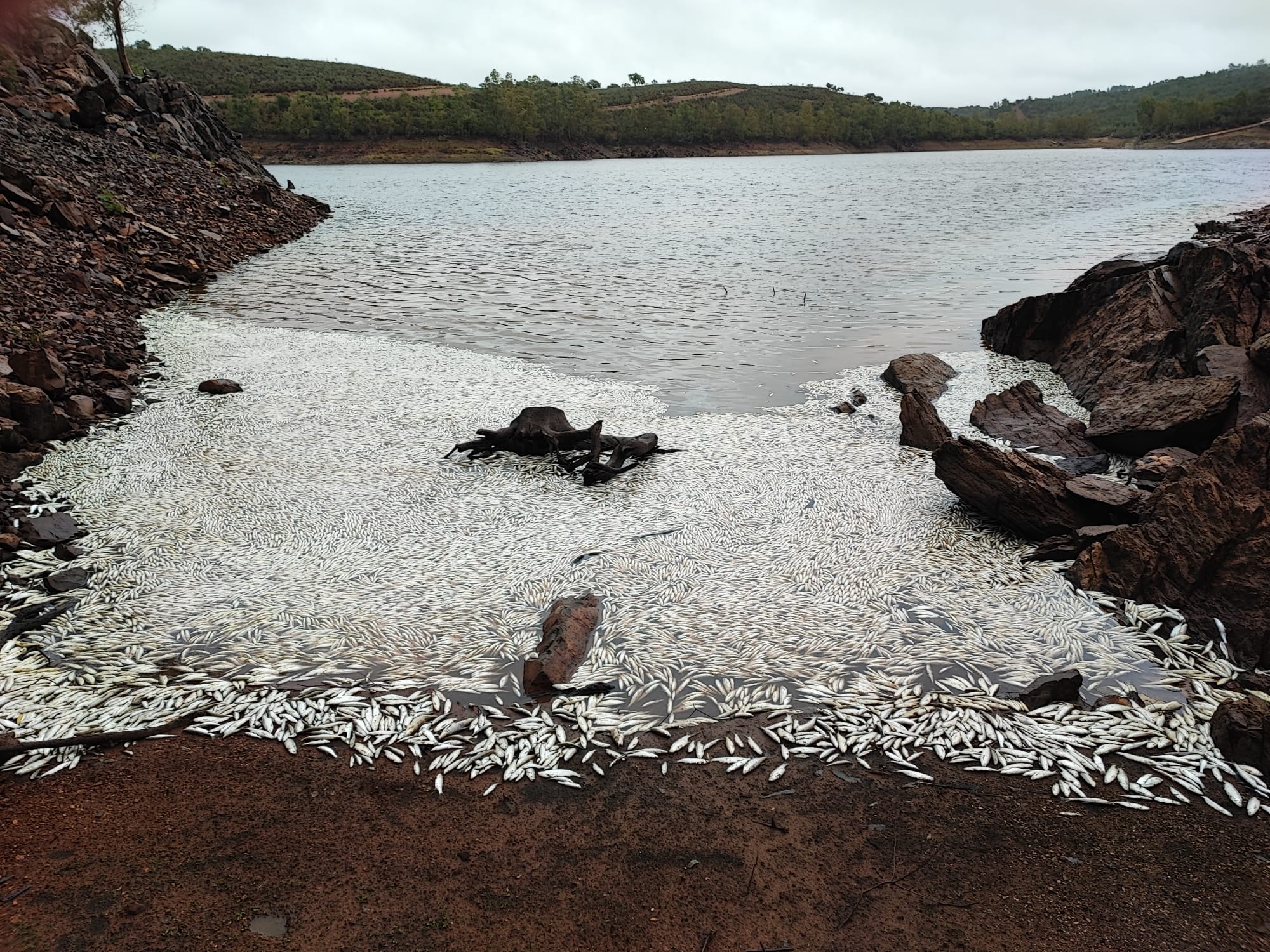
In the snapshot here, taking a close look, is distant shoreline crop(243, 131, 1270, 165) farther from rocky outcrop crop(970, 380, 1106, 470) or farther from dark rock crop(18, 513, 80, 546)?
rocky outcrop crop(970, 380, 1106, 470)

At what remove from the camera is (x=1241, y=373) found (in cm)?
879

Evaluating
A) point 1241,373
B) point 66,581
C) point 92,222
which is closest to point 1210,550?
point 1241,373

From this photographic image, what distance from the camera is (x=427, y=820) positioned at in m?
4.22

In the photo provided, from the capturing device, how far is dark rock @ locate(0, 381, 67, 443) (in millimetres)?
9016

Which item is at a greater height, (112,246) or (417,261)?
(112,246)

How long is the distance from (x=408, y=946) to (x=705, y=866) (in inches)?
55.2

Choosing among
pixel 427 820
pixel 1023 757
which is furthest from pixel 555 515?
pixel 1023 757

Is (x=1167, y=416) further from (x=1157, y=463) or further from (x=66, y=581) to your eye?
(x=66, y=581)

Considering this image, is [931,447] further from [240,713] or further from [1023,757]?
[240,713]

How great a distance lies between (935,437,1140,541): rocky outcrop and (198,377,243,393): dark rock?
939 centimetres

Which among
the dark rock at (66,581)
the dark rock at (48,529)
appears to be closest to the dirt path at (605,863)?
the dark rock at (66,581)

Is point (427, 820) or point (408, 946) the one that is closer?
point (408, 946)

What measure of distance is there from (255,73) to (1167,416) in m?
133

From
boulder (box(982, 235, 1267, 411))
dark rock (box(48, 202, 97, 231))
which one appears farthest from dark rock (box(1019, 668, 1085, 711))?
dark rock (box(48, 202, 97, 231))
